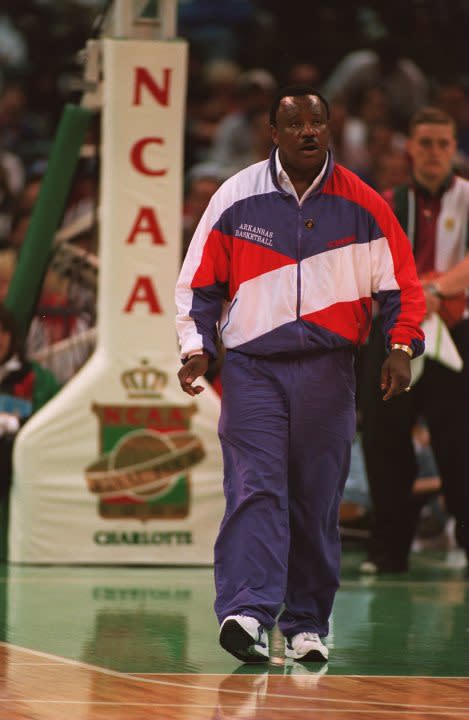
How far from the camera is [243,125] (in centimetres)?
1398

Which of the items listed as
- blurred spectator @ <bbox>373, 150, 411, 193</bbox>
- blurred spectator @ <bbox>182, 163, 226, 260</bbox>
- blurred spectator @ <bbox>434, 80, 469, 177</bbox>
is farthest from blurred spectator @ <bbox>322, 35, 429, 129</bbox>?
blurred spectator @ <bbox>373, 150, 411, 193</bbox>

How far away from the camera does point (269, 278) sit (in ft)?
19.1

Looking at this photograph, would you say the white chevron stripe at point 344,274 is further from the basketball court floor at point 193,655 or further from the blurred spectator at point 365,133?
the blurred spectator at point 365,133

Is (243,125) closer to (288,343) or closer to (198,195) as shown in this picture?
Answer: (198,195)

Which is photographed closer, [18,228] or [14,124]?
[18,228]

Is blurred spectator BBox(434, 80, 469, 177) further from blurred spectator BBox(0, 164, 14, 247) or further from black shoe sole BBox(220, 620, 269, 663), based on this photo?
black shoe sole BBox(220, 620, 269, 663)

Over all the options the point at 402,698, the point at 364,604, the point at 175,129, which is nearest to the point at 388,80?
the point at 175,129

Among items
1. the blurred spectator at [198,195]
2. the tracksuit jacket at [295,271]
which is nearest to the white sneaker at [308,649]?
the tracksuit jacket at [295,271]

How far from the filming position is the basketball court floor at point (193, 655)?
16.3 ft

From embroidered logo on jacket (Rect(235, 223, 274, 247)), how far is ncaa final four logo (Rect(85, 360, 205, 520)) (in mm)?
3058

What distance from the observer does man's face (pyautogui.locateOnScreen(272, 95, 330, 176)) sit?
5809mm

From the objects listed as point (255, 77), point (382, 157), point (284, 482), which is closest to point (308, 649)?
point (284, 482)

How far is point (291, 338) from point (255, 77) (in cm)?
869

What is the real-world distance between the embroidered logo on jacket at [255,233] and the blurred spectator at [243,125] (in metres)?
7.87
